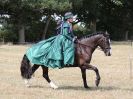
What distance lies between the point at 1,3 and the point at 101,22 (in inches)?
788

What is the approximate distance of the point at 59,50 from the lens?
14805mm

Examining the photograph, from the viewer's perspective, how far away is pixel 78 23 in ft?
231

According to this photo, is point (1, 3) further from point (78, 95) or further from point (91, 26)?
point (78, 95)

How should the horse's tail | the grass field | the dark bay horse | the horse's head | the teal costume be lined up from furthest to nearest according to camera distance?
the horse's tail, the horse's head, the dark bay horse, the teal costume, the grass field

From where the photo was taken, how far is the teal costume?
1476 centimetres

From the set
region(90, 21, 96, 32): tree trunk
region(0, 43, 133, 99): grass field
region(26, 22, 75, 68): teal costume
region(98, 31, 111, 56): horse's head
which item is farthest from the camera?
region(90, 21, 96, 32): tree trunk

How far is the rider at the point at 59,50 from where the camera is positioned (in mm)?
14766

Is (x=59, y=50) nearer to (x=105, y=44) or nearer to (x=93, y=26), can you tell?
(x=105, y=44)

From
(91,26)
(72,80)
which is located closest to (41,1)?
(91,26)

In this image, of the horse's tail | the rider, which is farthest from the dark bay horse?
the rider

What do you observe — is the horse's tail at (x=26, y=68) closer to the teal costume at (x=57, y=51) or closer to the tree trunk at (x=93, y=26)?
the teal costume at (x=57, y=51)

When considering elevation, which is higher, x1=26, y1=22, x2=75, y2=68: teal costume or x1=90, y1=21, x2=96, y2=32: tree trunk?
x1=90, y1=21, x2=96, y2=32: tree trunk

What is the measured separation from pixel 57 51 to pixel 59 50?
0.22 feet

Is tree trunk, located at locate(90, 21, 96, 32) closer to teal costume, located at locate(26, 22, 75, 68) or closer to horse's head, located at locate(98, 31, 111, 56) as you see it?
horse's head, located at locate(98, 31, 111, 56)
